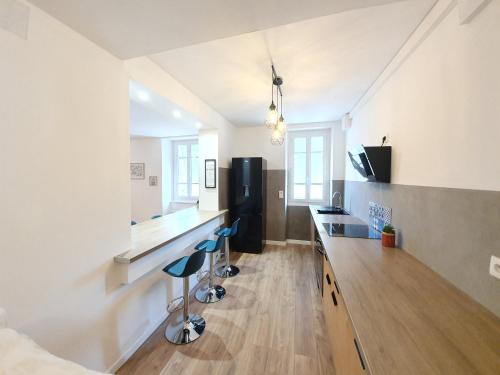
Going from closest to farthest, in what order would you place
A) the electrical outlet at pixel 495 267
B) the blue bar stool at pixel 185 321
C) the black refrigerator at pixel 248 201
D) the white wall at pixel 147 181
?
the electrical outlet at pixel 495 267 < the blue bar stool at pixel 185 321 < the black refrigerator at pixel 248 201 < the white wall at pixel 147 181

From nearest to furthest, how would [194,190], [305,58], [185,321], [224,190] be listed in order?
[305,58], [185,321], [224,190], [194,190]

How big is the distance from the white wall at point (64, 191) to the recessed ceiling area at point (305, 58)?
0.83m

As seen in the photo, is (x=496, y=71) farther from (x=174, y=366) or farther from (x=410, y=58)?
(x=174, y=366)

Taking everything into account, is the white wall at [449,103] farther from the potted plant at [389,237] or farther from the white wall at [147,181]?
the white wall at [147,181]

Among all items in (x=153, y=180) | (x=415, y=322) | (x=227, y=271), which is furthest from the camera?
(x=153, y=180)

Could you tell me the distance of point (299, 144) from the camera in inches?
175

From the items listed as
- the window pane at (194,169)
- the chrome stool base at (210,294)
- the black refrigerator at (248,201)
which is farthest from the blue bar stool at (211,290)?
the window pane at (194,169)

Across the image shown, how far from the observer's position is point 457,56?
1.10 metres

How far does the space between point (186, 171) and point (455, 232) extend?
5176 millimetres

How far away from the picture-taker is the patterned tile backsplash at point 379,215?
193cm

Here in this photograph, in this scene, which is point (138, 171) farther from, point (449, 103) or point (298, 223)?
point (449, 103)

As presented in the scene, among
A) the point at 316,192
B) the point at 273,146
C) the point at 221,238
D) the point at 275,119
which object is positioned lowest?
the point at 221,238

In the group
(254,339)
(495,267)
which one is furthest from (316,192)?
(495,267)

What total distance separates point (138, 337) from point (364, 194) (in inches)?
116
